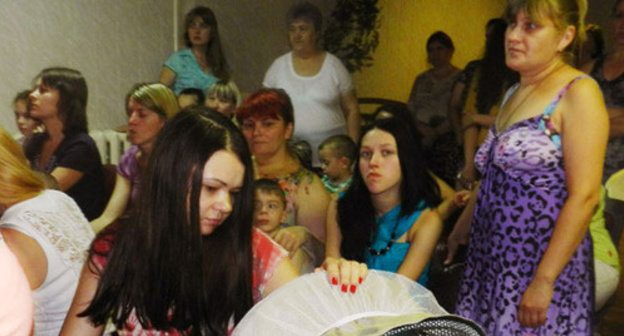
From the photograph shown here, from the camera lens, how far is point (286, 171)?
2.28 metres

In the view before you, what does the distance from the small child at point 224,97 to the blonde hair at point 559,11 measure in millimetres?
1583

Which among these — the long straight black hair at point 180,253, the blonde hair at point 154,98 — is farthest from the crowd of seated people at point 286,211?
the blonde hair at point 154,98

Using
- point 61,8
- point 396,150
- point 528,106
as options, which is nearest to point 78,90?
point 61,8

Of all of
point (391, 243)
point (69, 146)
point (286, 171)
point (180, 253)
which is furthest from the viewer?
point (69, 146)

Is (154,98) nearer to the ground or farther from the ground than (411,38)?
nearer to the ground

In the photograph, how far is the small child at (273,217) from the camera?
83.0 inches

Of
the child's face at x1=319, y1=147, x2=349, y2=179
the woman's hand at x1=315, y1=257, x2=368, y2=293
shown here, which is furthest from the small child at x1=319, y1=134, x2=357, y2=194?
the woman's hand at x1=315, y1=257, x2=368, y2=293

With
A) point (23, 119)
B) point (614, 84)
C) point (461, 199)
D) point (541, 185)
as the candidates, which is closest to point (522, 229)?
point (541, 185)

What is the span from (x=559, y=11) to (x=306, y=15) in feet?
5.23

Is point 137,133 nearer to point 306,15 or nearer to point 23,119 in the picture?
point 23,119

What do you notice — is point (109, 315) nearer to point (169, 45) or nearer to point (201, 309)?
point (201, 309)

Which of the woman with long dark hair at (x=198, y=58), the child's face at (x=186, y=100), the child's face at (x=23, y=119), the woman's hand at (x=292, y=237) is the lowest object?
the woman's hand at (x=292, y=237)

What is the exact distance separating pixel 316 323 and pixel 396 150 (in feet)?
3.63

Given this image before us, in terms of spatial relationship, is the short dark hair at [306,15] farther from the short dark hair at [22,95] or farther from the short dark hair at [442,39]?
the short dark hair at [22,95]
